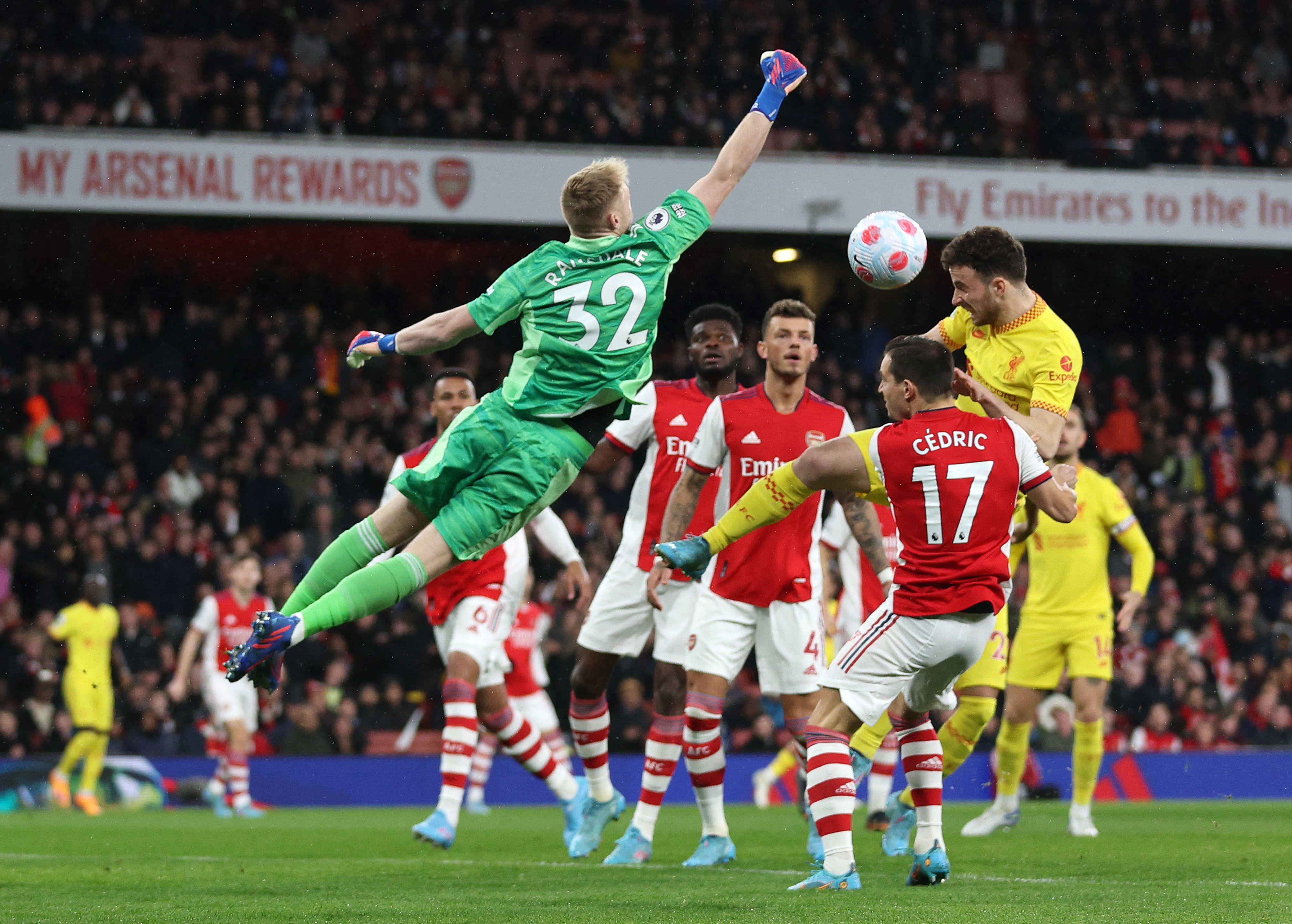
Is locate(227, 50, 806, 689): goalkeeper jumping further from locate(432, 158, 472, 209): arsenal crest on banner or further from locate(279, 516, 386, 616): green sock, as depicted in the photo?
locate(432, 158, 472, 209): arsenal crest on banner

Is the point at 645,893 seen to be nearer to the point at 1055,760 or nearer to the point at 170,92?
the point at 1055,760

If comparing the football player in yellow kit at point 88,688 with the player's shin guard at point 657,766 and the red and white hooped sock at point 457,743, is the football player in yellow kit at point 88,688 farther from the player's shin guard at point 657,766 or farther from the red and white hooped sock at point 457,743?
the player's shin guard at point 657,766

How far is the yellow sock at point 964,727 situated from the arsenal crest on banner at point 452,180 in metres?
12.1

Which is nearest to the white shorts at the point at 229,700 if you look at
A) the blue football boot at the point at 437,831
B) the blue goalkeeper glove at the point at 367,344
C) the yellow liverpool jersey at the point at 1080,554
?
the blue football boot at the point at 437,831

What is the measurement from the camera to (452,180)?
19.3 m

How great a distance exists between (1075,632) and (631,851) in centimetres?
381

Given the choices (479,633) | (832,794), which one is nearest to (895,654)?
(832,794)

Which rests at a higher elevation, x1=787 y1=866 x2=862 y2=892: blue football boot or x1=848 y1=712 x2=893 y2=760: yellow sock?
x1=848 y1=712 x2=893 y2=760: yellow sock

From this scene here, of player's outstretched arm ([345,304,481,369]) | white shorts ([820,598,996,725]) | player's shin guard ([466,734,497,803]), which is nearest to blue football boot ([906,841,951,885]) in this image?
white shorts ([820,598,996,725])

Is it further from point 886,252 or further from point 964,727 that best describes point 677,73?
point 886,252

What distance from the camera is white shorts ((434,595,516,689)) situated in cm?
917

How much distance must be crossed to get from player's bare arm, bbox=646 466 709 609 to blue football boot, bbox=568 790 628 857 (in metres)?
1.39

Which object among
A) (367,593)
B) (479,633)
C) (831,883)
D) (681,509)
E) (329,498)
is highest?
(329,498)

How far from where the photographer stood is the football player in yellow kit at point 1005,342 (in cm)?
684
